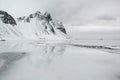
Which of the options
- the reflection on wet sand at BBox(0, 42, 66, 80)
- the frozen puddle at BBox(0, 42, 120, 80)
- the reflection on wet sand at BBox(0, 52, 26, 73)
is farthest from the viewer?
the reflection on wet sand at BBox(0, 52, 26, 73)

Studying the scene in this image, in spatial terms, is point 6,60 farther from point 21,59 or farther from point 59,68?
point 59,68

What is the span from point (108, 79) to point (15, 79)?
783 centimetres

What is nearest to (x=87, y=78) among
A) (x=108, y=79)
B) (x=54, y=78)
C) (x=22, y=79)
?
(x=108, y=79)

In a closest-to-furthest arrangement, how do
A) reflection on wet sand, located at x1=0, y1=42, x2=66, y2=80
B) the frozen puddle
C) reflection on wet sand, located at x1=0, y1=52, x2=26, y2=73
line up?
the frozen puddle, reflection on wet sand, located at x1=0, y1=42, x2=66, y2=80, reflection on wet sand, located at x1=0, y1=52, x2=26, y2=73

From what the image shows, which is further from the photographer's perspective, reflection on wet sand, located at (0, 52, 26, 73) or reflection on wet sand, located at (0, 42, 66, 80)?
reflection on wet sand, located at (0, 52, 26, 73)

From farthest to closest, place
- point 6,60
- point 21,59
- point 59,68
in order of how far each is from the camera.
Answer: point 21,59 < point 6,60 < point 59,68

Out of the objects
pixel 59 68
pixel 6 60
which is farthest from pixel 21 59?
pixel 59 68

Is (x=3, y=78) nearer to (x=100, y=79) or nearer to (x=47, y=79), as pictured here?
(x=47, y=79)

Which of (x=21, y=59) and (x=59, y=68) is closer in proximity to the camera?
(x=59, y=68)

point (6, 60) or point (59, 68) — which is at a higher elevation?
point (59, 68)

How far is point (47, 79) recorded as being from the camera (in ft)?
47.0

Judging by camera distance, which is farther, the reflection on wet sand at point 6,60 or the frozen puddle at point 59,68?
the reflection on wet sand at point 6,60

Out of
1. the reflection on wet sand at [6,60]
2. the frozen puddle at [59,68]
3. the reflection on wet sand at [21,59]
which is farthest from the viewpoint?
the reflection on wet sand at [6,60]

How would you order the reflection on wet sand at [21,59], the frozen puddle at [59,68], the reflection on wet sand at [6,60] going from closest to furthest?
the frozen puddle at [59,68] < the reflection on wet sand at [21,59] < the reflection on wet sand at [6,60]
